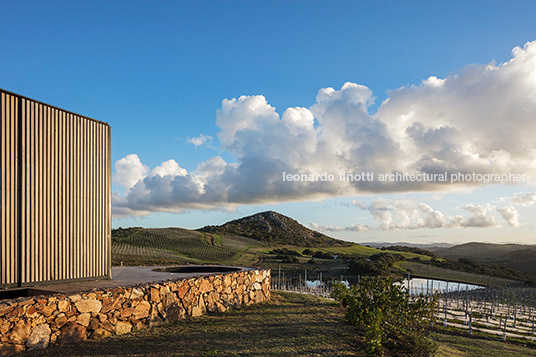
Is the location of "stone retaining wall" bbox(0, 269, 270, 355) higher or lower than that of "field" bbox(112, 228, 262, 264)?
higher

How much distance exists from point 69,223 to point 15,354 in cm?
361

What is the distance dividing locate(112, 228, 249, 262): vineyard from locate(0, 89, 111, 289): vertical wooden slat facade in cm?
A: 3989

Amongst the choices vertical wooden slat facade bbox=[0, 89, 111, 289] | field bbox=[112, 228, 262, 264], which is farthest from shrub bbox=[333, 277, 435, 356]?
field bbox=[112, 228, 262, 264]

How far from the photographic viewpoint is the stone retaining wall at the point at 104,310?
6441 millimetres

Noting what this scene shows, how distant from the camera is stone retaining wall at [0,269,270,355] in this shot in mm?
6441

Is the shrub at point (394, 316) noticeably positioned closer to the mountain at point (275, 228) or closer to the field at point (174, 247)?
the field at point (174, 247)

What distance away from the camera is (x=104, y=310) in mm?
7488

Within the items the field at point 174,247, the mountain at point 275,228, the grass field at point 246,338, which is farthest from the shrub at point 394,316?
the mountain at point 275,228

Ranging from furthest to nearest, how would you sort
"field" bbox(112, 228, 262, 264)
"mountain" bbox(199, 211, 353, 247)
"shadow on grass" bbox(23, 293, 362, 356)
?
"mountain" bbox(199, 211, 353, 247) → "field" bbox(112, 228, 262, 264) → "shadow on grass" bbox(23, 293, 362, 356)

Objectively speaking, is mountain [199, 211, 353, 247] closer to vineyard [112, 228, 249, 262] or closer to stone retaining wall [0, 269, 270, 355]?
vineyard [112, 228, 249, 262]

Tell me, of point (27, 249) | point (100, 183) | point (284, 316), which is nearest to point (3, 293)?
point (27, 249)

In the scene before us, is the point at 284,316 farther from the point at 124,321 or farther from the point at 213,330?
the point at 124,321

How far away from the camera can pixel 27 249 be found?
8.38 meters

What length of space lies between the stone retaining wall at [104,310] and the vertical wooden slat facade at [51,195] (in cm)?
202
